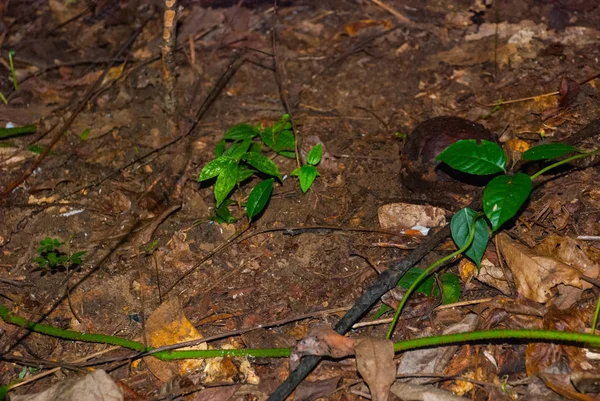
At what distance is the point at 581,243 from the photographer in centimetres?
259

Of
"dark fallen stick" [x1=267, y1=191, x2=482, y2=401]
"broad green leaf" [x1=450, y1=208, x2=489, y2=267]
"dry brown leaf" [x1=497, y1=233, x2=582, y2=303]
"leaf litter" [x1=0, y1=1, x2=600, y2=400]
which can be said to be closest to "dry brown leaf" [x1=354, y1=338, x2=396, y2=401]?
"leaf litter" [x1=0, y1=1, x2=600, y2=400]

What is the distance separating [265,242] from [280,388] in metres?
0.82

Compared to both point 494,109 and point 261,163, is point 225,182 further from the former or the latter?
point 494,109

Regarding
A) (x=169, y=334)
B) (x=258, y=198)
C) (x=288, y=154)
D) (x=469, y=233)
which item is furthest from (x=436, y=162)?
(x=169, y=334)

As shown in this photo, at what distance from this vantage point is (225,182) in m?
2.85

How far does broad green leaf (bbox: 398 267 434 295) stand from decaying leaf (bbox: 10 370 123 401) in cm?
121

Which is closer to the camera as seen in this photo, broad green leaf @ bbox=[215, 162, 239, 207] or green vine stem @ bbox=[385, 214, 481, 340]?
green vine stem @ bbox=[385, 214, 481, 340]

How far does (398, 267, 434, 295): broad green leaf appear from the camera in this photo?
8.30 feet

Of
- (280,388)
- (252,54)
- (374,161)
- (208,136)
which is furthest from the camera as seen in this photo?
(252,54)

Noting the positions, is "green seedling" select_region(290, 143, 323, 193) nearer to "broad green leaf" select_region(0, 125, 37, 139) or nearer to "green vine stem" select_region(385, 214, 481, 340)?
"green vine stem" select_region(385, 214, 481, 340)

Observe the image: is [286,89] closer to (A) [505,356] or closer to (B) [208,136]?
(B) [208,136]

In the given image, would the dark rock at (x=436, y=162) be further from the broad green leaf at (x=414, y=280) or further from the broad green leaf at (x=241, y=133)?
the broad green leaf at (x=241, y=133)

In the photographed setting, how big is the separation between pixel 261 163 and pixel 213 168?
0.23 metres

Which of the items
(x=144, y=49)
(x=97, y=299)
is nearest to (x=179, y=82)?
(x=144, y=49)
